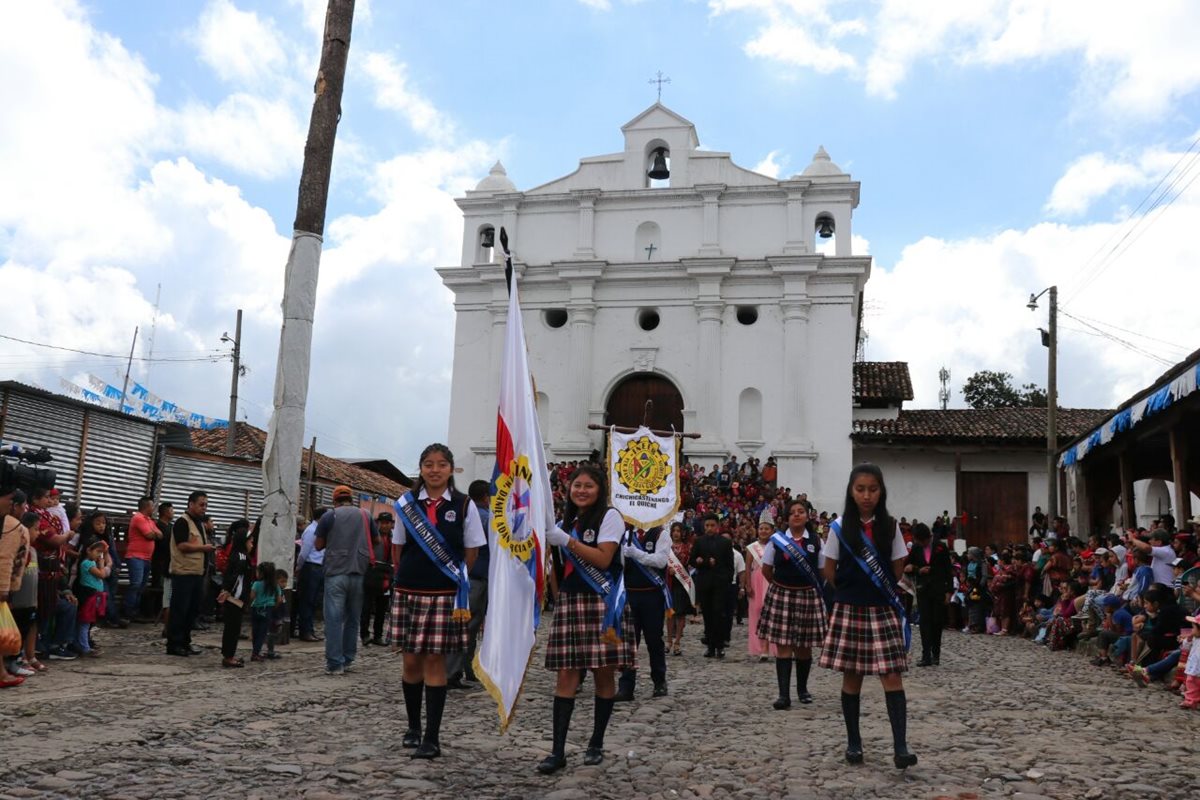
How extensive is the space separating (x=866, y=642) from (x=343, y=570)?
526 centimetres

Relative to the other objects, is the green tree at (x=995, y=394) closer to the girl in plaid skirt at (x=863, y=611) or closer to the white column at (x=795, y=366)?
the white column at (x=795, y=366)

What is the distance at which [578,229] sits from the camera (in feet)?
103

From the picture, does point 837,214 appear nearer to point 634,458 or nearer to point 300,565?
point 634,458

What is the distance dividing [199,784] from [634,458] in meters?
9.38

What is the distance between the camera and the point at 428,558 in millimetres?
5527

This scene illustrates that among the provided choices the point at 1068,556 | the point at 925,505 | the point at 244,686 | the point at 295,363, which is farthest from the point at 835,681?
→ the point at 925,505

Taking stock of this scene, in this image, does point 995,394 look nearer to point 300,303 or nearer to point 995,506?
point 995,506

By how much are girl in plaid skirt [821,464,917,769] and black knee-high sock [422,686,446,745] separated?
7.02 ft

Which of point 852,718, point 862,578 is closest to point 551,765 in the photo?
point 852,718

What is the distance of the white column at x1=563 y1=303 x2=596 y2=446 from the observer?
97.3 ft

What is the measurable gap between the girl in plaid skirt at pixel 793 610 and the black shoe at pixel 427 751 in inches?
128

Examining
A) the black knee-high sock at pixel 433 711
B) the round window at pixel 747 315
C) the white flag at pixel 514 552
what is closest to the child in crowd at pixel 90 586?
the black knee-high sock at pixel 433 711

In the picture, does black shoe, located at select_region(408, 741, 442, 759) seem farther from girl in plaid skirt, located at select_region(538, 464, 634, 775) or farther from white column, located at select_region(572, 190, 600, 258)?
white column, located at select_region(572, 190, 600, 258)

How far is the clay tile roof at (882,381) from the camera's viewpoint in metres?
31.1
